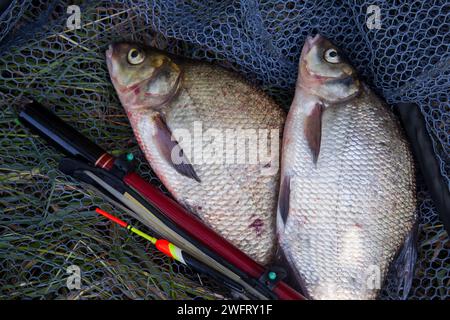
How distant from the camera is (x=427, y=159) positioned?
1936 millimetres

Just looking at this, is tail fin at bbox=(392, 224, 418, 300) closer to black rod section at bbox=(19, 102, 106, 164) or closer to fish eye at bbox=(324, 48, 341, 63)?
fish eye at bbox=(324, 48, 341, 63)

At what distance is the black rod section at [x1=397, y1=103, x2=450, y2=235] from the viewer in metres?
1.91

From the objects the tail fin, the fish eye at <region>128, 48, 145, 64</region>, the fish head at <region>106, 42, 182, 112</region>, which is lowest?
the tail fin

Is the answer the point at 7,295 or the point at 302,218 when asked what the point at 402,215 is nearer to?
the point at 302,218

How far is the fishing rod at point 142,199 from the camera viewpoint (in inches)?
70.6

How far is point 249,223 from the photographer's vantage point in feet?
6.21

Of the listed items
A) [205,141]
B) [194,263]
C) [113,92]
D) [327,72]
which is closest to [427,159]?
[327,72]

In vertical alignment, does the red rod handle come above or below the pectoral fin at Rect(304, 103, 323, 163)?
below

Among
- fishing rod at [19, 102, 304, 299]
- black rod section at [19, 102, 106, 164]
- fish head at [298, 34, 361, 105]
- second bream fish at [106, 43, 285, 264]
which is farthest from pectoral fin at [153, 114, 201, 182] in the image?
fish head at [298, 34, 361, 105]


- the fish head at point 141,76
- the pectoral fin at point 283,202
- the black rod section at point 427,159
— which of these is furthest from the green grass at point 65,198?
the black rod section at point 427,159

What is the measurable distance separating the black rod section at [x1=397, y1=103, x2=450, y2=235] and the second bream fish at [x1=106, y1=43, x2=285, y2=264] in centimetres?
56

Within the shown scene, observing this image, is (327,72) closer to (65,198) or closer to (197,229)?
(197,229)

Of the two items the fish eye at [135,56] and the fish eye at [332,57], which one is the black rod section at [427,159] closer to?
the fish eye at [332,57]

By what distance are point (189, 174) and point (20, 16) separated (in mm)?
925
